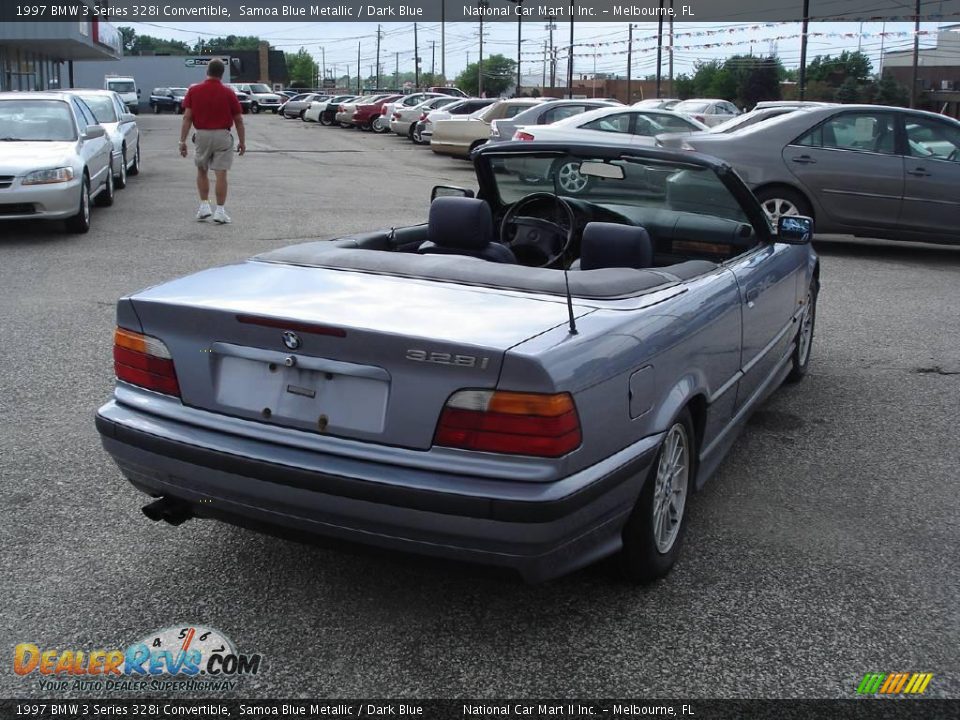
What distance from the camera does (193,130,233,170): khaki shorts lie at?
458 inches

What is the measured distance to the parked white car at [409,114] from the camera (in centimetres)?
3266

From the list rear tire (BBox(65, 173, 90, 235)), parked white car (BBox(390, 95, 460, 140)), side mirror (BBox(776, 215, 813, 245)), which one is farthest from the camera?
parked white car (BBox(390, 95, 460, 140))

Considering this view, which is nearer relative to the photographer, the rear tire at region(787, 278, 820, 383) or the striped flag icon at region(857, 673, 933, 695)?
the striped flag icon at region(857, 673, 933, 695)

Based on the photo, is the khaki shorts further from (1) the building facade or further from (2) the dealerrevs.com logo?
(1) the building facade

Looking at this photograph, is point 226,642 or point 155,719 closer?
point 155,719

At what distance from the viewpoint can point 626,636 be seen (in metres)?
3.14

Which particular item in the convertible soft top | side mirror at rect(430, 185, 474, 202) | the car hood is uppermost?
the car hood

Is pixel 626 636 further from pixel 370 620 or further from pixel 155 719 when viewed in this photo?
pixel 155 719

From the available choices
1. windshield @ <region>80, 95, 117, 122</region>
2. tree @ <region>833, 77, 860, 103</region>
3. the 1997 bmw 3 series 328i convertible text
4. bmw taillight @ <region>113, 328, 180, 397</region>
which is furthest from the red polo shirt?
tree @ <region>833, 77, 860, 103</region>

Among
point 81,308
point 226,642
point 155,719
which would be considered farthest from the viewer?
point 81,308

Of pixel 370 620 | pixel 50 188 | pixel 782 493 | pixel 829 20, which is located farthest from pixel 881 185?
pixel 829 20

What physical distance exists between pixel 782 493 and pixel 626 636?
1475mm

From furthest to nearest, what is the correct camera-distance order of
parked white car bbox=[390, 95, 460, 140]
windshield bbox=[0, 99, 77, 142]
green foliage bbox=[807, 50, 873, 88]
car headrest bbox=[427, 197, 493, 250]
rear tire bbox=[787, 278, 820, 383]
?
green foliage bbox=[807, 50, 873, 88] < parked white car bbox=[390, 95, 460, 140] < windshield bbox=[0, 99, 77, 142] < rear tire bbox=[787, 278, 820, 383] < car headrest bbox=[427, 197, 493, 250]

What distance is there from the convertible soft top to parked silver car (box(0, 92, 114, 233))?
7.48 metres
